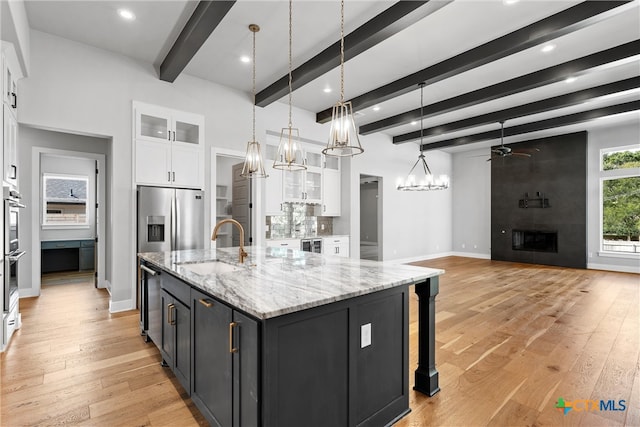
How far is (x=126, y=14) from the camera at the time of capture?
3180 millimetres

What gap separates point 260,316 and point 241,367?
38 cm

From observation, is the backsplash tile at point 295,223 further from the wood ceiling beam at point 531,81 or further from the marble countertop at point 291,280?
the marble countertop at point 291,280

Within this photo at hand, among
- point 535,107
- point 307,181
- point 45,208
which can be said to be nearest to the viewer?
point 535,107

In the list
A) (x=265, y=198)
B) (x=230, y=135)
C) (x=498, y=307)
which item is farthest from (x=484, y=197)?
(x=230, y=135)

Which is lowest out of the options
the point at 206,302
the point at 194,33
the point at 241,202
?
the point at 206,302

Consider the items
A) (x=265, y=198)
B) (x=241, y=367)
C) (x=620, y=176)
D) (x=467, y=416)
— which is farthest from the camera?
(x=620, y=176)

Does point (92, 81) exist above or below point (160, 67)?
below

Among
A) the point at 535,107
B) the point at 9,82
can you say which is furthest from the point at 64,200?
the point at 535,107

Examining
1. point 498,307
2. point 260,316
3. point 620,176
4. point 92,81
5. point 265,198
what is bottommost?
point 498,307

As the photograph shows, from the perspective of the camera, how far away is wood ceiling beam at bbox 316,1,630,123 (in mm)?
2949

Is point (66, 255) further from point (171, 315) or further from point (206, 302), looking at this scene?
point (206, 302)

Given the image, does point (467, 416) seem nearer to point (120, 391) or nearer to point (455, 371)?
point (455, 371)

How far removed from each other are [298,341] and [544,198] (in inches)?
350

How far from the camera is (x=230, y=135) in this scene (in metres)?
4.98
